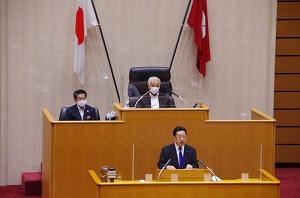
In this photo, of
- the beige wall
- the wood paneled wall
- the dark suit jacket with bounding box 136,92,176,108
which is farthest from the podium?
the wood paneled wall

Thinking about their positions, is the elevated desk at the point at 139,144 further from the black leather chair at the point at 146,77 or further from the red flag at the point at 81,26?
the red flag at the point at 81,26

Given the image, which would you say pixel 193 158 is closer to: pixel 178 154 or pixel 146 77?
pixel 178 154

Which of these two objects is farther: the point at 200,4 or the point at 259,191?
the point at 200,4

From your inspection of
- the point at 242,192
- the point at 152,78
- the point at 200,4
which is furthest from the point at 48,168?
the point at 200,4

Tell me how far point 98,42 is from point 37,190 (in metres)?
2.03

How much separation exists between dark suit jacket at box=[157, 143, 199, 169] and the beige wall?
1984 mm

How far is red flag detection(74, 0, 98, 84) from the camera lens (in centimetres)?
1017

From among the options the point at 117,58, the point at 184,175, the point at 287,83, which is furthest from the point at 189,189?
the point at 287,83

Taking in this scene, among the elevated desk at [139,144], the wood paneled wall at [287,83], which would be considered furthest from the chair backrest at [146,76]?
the wood paneled wall at [287,83]

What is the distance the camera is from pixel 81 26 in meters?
10.2

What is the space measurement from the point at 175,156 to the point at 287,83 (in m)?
3.55

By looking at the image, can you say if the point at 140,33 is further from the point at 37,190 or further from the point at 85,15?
the point at 37,190

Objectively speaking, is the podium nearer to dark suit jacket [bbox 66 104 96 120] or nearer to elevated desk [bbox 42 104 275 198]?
elevated desk [bbox 42 104 275 198]

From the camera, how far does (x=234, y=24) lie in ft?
34.9
